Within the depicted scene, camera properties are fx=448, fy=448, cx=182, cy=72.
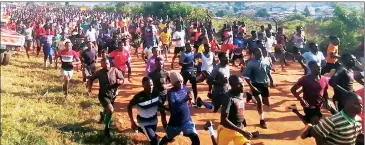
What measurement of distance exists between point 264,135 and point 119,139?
274 cm

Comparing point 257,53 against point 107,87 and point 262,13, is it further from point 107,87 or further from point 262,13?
point 262,13

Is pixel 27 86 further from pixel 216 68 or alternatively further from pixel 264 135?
pixel 264 135

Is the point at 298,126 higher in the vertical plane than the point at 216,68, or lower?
lower

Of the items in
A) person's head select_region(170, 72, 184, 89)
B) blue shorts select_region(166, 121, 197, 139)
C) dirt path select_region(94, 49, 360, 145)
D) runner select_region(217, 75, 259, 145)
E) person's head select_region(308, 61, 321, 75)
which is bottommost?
dirt path select_region(94, 49, 360, 145)

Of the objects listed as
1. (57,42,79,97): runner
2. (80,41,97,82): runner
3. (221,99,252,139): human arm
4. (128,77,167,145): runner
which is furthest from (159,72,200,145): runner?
(80,41,97,82): runner

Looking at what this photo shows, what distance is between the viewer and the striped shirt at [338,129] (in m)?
4.78

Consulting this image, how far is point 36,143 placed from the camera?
750cm

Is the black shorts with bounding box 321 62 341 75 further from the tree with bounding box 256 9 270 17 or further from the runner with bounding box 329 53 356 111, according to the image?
the tree with bounding box 256 9 270 17

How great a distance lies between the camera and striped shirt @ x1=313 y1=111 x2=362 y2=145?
478 cm

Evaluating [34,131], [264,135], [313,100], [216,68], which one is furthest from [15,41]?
[313,100]

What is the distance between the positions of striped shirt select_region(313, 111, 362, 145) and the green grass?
4151mm

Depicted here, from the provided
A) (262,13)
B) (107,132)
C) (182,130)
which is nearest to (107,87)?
(107,132)

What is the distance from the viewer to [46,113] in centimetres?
952

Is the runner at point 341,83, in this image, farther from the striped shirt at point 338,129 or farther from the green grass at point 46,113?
the green grass at point 46,113
